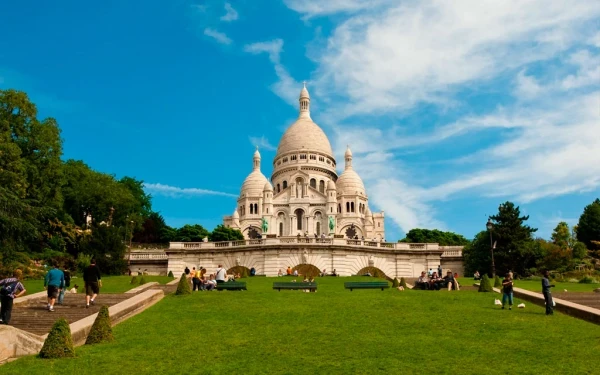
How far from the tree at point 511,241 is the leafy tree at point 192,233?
1632 inches

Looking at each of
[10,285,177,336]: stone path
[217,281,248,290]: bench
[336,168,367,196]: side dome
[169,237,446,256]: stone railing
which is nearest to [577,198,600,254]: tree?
[169,237,446,256]: stone railing

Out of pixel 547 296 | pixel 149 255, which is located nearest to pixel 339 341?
pixel 547 296

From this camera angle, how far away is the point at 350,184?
10856 cm

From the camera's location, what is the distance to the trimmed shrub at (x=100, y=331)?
45.7 feet

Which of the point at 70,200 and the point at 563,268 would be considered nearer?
the point at 563,268

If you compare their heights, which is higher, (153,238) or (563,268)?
(153,238)

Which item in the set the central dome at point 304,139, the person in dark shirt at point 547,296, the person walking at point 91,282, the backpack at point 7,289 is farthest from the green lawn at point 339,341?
the central dome at point 304,139

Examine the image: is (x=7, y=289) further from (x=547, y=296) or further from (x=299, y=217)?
(x=299, y=217)

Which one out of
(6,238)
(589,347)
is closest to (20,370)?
(589,347)

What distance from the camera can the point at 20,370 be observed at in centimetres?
1130

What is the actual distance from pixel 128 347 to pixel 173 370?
254 centimetres

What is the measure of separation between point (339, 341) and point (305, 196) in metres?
87.6

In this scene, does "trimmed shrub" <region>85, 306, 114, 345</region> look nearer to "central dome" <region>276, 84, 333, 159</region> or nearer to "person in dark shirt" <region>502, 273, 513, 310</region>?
"person in dark shirt" <region>502, 273, 513, 310</region>

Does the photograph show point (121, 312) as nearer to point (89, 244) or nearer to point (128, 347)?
point (128, 347)
